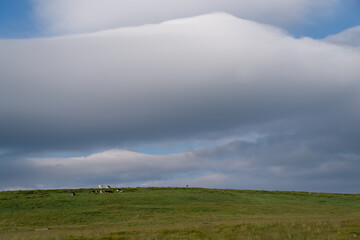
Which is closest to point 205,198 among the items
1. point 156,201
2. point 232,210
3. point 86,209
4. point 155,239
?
point 156,201

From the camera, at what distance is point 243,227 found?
115ft

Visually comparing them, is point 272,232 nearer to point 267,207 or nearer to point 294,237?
point 294,237

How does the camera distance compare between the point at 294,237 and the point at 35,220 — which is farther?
the point at 35,220

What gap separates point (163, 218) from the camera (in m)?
48.9

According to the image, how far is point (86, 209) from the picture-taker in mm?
57719

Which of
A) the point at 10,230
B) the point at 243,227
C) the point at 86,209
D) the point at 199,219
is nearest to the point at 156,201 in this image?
the point at 86,209

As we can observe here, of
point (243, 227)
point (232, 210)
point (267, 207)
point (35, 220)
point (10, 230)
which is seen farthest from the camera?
point (267, 207)

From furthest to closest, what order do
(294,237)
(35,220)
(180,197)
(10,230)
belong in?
(180,197) < (35,220) < (10,230) < (294,237)

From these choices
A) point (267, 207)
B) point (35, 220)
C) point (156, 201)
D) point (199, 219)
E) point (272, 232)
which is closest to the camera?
point (272, 232)

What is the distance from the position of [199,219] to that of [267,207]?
18.3 meters

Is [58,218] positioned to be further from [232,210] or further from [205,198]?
[205,198]

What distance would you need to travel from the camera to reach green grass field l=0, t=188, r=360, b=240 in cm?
3256

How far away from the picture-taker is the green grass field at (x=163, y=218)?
3256cm

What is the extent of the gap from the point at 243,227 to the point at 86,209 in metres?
28.8
